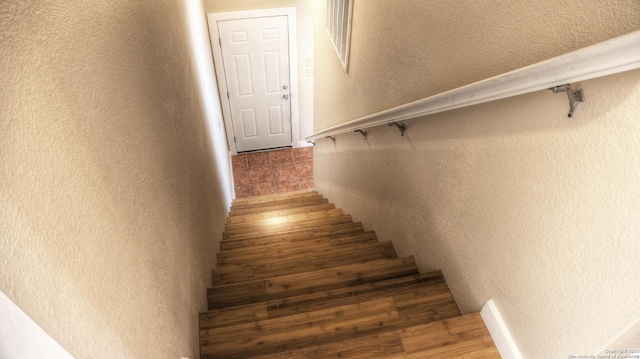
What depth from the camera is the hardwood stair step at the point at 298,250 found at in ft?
8.27

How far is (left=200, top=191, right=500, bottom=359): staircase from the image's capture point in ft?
4.55

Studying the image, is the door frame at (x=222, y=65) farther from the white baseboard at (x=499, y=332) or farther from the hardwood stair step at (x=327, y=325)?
the white baseboard at (x=499, y=332)

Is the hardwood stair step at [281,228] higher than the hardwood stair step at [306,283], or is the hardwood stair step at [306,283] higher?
the hardwood stair step at [306,283]

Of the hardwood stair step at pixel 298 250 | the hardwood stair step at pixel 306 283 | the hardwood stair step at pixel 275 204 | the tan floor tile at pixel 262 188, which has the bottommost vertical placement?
the tan floor tile at pixel 262 188

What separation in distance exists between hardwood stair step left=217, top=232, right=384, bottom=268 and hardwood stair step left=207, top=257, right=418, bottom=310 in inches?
14.4

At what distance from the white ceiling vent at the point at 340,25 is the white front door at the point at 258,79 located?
1.53 m

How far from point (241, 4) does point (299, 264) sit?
3294 millimetres

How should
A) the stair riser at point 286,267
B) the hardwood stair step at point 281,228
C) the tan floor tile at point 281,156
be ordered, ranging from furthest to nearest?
the tan floor tile at point 281,156, the hardwood stair step at point 281,228, the stair riser at point 286,267

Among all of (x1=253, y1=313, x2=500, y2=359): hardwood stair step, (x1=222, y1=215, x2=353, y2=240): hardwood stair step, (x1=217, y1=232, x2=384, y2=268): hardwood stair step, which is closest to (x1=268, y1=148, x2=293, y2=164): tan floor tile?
(x1=222, y1=215, x2=353, y2=240): hardwood stair step

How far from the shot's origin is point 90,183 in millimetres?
784

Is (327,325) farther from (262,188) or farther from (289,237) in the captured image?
(262,188)

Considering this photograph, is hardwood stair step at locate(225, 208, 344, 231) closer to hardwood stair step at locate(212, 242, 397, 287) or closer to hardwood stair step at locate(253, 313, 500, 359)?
hardwood stair step at locate(212, 242, 397, 287)

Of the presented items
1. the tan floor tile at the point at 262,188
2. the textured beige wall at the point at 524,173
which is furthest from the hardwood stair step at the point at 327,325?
the tan floor tile at the point at 262,188

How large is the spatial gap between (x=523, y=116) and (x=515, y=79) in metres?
0.16
